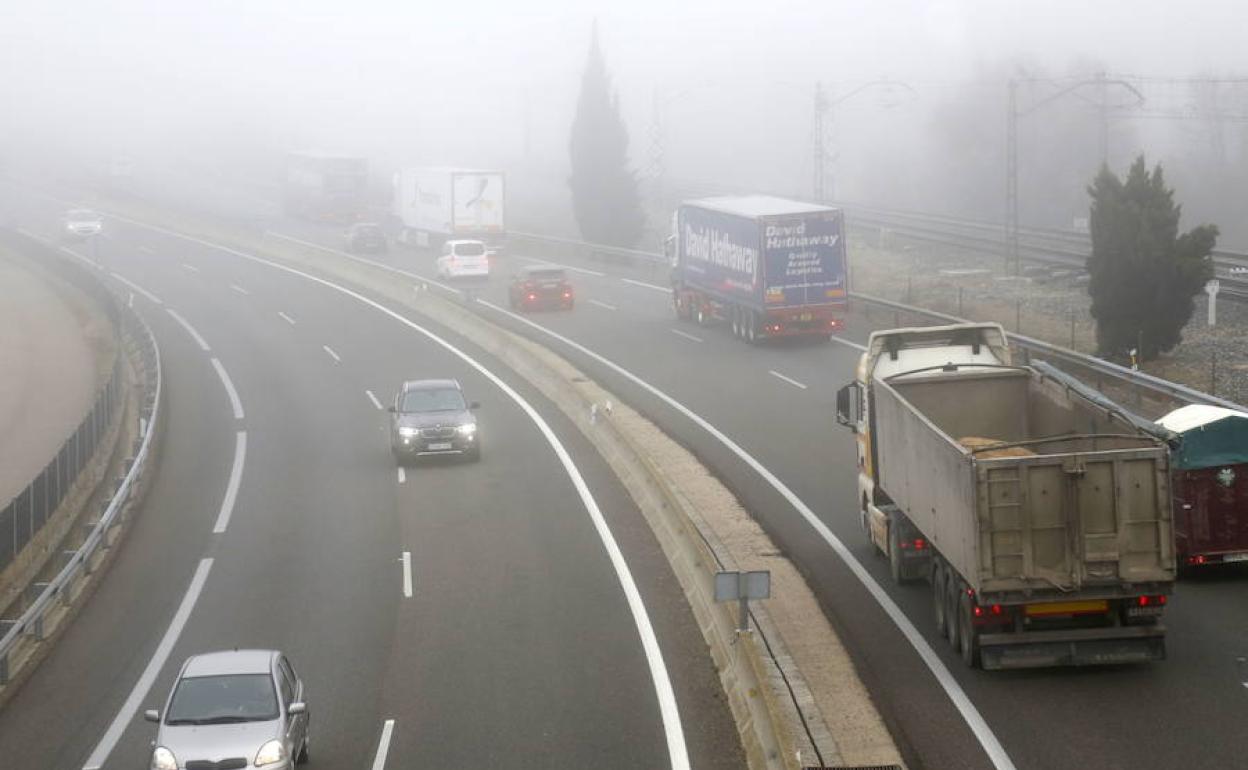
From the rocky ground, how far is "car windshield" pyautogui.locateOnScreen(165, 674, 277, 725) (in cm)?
2318

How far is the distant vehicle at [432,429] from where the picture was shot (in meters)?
31.8

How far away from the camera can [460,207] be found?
254ft

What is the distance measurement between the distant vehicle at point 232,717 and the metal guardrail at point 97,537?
5.33 metres

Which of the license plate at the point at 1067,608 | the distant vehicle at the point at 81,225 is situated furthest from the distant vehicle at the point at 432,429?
the distant vehicle at the point at 81,225

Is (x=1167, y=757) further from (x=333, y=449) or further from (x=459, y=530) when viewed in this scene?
(x=333, y=449)

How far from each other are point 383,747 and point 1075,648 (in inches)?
288

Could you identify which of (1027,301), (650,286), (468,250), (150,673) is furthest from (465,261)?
(150,673)

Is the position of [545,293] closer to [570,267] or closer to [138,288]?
[570,267]

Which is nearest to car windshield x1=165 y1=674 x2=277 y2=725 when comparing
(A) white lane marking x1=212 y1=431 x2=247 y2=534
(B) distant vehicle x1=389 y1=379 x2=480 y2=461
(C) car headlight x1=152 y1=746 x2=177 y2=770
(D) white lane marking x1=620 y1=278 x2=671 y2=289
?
(C) car headlight x1=152 y1=746 x2=177 y2=770

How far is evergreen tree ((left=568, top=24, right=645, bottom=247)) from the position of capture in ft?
259

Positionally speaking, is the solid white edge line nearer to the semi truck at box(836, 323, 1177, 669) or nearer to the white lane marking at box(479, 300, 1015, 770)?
the white lane marking at box(479, 300, 1015, 770)

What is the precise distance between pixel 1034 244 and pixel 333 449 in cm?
4263

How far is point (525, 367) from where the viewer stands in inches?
1708

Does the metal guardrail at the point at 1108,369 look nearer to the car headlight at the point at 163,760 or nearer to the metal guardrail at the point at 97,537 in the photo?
the car headlight at the point at 163,760
